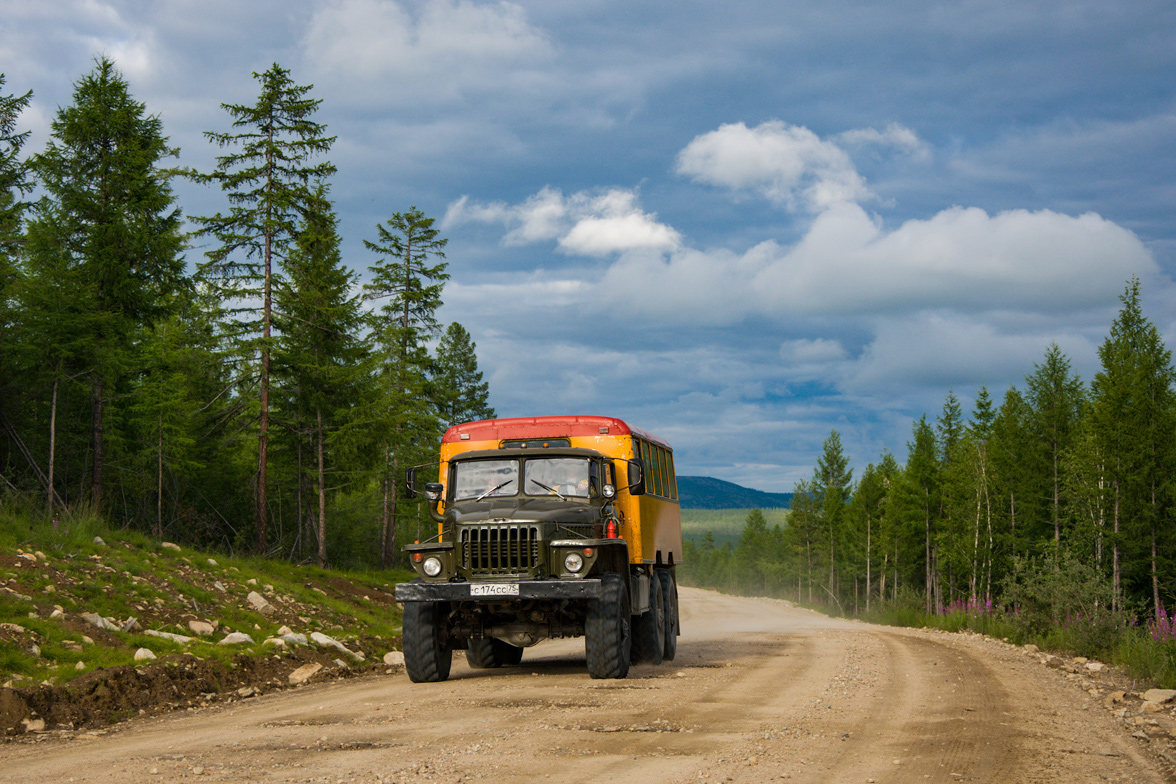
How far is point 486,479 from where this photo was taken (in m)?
14.0

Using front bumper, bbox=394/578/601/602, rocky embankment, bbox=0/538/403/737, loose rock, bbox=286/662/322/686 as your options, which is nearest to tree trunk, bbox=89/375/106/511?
rocky embankment, bbox=0/538/403/737

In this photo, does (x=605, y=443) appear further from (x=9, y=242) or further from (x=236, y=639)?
(x=9, y=242)

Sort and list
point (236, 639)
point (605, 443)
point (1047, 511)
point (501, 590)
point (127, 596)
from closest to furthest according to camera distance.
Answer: point (501, 590), point (605, 443), point (236, 639), point (127, 596), point (1047, 511)

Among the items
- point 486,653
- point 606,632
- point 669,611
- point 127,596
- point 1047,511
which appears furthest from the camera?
point 1047,511

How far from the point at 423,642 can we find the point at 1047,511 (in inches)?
1812

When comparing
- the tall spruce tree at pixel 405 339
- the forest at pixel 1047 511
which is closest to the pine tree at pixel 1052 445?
the forest at pixel 1047 511

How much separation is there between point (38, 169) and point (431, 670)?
890 inches

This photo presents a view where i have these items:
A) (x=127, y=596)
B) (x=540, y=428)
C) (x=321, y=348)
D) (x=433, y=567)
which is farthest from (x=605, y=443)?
(x=321, y=348)

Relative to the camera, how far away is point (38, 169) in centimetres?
2775

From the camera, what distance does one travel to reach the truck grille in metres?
12.7

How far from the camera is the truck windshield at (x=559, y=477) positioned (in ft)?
45.2

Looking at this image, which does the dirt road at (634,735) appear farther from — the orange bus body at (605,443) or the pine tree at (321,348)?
the pine tree at (321,348)

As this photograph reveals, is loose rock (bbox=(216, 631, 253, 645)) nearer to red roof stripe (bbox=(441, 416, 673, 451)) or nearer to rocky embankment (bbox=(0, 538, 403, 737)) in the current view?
rocky embankment (bbox=(0, 538, 403, 737))

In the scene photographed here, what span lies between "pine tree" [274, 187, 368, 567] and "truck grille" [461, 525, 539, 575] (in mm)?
20021
